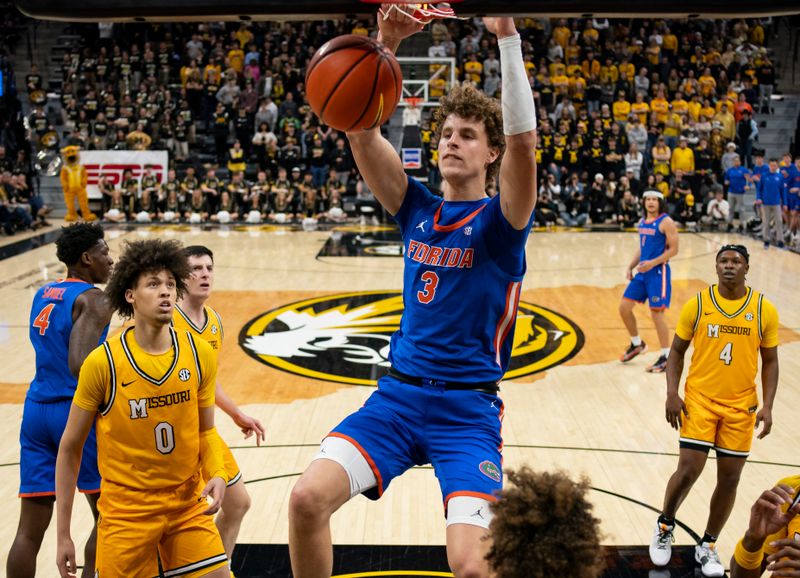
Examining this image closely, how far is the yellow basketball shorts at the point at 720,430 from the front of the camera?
461cm

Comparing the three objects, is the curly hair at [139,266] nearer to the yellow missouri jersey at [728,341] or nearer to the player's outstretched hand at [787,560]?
the player's outstretched hand at [787,560]

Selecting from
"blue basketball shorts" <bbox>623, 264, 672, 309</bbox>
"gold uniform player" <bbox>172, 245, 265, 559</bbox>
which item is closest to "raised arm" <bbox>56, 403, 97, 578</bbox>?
"gold uniform player" <bbox>172, 245, 265, 559</bbox>

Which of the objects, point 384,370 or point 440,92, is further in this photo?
point 440,92

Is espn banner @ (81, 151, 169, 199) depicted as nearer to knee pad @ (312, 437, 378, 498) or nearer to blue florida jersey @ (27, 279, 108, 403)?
blue florida jersey @ (27, 279, 108, 403)

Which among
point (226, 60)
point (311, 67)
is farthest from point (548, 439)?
point (226, 60)

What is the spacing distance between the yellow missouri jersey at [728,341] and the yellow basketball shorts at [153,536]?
2.88 m

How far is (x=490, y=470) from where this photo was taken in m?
3.13

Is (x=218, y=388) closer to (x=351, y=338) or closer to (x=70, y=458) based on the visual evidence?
(x=70, y=458)

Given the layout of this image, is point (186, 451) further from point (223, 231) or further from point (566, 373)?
point (223, 231)

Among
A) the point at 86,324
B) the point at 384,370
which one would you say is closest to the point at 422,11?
the point at 86,324

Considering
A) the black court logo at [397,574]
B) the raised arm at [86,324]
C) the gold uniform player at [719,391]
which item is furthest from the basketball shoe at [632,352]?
the raised arm at [86,324]

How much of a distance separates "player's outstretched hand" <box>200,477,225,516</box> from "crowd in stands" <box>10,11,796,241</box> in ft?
54.2

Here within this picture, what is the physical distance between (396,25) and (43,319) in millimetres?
2143

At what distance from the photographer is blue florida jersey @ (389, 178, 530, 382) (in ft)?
10.8
